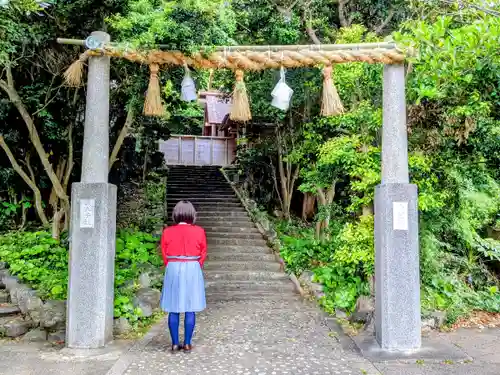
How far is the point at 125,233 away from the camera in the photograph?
8.90 metres

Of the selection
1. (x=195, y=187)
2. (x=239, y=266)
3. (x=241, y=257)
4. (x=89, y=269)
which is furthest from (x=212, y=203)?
(x=89, y=269)

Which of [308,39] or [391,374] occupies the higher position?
[308,39]

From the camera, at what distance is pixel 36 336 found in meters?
5.52

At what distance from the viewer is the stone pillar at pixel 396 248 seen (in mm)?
4875

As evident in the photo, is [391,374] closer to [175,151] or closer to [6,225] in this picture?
[6,225]

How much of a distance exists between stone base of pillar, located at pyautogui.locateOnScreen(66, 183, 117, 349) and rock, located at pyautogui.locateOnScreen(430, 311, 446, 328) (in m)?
4.31

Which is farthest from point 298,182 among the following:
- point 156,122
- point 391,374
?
point 391,374

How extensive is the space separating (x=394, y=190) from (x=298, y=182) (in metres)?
7.88

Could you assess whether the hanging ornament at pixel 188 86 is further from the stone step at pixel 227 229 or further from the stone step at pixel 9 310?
the stone step at pixel 227 229

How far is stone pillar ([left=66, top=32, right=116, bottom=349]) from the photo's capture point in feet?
15.9

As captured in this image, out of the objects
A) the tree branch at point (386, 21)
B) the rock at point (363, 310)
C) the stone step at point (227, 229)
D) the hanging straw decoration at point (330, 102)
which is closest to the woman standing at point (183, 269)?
the hanging straw decoration at point (330, 102)

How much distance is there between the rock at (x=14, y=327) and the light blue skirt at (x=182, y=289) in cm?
246

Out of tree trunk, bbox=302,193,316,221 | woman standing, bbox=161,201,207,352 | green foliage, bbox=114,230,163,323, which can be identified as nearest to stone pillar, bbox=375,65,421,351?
woman standing, bbox=161,201,207,352

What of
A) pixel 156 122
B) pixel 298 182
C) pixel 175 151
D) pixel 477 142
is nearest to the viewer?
pixel 477 142
